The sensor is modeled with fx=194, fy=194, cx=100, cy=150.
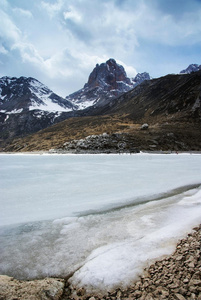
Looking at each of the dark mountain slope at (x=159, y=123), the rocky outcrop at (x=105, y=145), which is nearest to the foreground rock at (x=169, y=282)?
the rocky outcrop at (x=105, y=145)

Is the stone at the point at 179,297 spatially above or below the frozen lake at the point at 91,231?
above

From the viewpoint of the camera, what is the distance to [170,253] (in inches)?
192

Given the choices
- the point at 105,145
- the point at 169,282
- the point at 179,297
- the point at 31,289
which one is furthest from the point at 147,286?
the point at 105,145

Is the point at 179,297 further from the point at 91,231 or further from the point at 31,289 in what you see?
the point at 91,231

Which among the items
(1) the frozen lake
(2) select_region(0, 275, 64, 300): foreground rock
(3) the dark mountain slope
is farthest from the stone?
(3) the dark mountain slope

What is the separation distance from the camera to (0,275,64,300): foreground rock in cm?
371

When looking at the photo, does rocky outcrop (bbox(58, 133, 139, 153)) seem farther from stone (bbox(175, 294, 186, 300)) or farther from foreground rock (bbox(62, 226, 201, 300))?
stone (bbox(175, 294, 186, 300))

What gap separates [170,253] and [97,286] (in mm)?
2051

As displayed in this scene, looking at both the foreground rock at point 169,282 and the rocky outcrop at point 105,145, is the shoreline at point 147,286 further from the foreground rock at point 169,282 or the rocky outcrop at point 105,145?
the rocky outcrop at point 105,145

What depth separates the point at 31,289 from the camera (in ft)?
12.8

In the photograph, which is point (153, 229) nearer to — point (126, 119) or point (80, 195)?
point (80, 195)

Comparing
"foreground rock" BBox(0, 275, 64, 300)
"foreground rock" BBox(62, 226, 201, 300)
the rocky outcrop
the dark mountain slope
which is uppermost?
the dark mountain slope

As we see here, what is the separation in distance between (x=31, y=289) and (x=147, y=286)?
2.30m

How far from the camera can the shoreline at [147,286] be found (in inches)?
136
